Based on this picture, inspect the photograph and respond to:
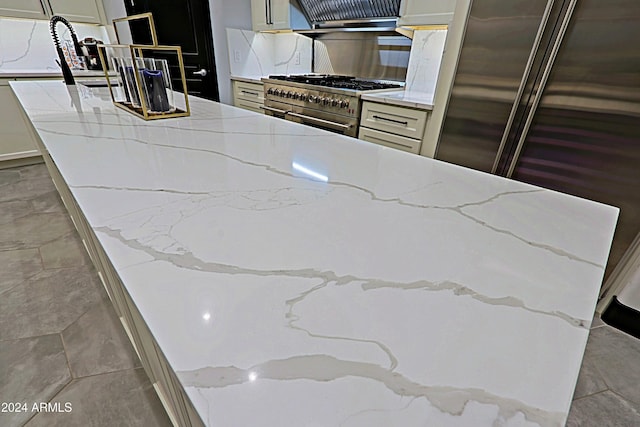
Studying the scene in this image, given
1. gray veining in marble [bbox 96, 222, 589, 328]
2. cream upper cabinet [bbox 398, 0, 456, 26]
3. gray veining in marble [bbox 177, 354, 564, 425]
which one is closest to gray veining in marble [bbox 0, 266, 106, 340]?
gray veining in marble [bbox 96, 222, 589, 328]

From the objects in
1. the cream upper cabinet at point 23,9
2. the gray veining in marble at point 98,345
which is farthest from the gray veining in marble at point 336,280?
the cream upper cabinet at point 23,9

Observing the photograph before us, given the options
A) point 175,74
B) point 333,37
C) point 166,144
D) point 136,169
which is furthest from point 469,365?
point 175,74

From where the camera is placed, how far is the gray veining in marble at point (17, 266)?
1632 millimetres

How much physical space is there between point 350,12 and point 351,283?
2776 mm

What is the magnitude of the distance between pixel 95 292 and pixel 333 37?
293cm

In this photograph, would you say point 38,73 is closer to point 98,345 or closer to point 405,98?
point 98,345

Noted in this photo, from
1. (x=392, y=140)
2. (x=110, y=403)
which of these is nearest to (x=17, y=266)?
(x=110, y=403)

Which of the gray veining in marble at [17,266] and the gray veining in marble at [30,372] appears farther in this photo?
the gray veining in marble at [17,266]

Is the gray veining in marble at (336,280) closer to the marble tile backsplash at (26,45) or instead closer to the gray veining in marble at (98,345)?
the gray veining in marble at (98,345)

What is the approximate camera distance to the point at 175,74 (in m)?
3.64

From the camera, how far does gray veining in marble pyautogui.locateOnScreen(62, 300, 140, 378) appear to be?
1229mm

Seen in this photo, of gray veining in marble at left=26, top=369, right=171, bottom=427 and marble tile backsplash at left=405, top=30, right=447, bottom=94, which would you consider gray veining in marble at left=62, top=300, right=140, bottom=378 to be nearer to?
gray veining in marble at left=26, top=369, right=171, bottom=427

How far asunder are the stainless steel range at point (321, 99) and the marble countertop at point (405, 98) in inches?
4.4

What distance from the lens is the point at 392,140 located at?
223 cm
